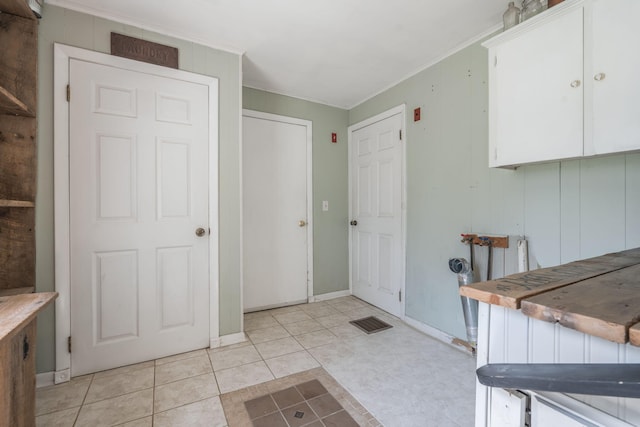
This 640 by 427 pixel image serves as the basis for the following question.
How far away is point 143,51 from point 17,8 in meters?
0.62

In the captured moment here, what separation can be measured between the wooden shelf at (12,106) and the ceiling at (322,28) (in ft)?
2.42

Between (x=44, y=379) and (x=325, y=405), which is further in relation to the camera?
(x=44, y=379)

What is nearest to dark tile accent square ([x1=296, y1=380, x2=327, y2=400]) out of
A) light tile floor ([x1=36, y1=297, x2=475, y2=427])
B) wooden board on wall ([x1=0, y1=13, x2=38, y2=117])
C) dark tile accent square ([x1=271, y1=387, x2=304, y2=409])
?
dark tile accent square ([x1=271, y1=387, x2=304, y2=409])

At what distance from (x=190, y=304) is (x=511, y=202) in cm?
248

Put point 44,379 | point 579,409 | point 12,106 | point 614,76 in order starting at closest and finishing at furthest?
1. point 579,409
2. point 614,76
3. point 12,106
4. point 44,379

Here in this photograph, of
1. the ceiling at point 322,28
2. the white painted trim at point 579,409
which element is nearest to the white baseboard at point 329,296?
the ceiling at point 322,28

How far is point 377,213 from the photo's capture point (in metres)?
3.15

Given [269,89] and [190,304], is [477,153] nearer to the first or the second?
[269,89]

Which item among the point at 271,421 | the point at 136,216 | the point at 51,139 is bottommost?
the point at 271,421

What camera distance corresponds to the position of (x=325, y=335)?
8.14 ft

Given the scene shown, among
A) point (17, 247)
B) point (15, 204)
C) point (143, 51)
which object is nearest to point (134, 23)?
point (143, 51)

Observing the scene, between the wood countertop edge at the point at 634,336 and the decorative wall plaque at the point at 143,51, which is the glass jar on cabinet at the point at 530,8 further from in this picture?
the decorative wall plaque at the point at 143,51

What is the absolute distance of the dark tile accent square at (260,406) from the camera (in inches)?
60.5

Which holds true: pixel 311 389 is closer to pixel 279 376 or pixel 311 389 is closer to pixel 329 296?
pixel 279 376
